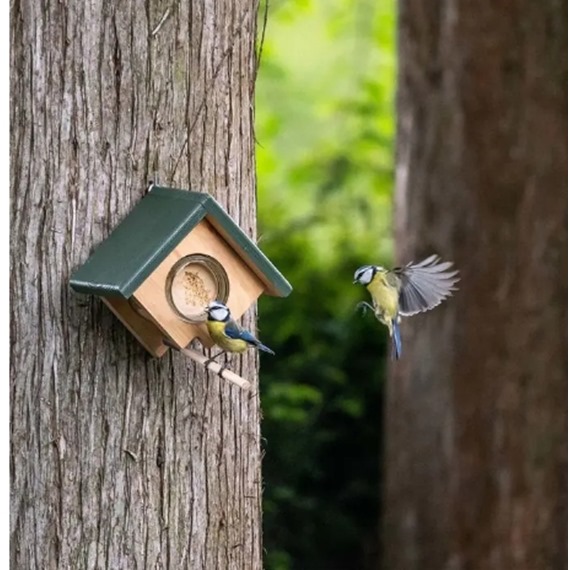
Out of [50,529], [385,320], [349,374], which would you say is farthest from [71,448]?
[349,374]

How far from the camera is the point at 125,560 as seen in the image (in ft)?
9.11

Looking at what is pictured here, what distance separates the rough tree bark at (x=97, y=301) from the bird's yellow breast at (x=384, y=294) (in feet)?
1.89

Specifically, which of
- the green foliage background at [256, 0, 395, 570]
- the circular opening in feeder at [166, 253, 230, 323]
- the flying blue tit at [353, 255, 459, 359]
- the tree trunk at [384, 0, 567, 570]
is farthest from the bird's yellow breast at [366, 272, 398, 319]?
the green foliage background at [256, 0, 395, 570]

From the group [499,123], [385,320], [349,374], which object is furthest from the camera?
[349,374]

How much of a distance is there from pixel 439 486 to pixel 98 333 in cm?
369

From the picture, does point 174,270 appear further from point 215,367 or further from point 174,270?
point 215,367

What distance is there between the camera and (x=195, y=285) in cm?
271

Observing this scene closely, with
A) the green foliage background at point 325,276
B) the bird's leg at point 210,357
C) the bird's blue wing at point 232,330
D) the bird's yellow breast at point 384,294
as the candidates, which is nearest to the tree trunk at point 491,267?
the green foliage background at point 325,276

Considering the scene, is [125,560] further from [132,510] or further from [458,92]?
[458,92]

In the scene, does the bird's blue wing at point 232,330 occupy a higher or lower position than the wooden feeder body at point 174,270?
lower

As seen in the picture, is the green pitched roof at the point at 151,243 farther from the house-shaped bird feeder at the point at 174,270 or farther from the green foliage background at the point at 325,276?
the green foliage background at the point at 325,276

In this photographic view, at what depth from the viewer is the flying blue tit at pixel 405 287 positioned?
124 inches

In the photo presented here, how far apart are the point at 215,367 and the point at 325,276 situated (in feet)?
17.4

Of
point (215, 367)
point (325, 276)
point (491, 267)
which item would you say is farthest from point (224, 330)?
point (325, 276)
